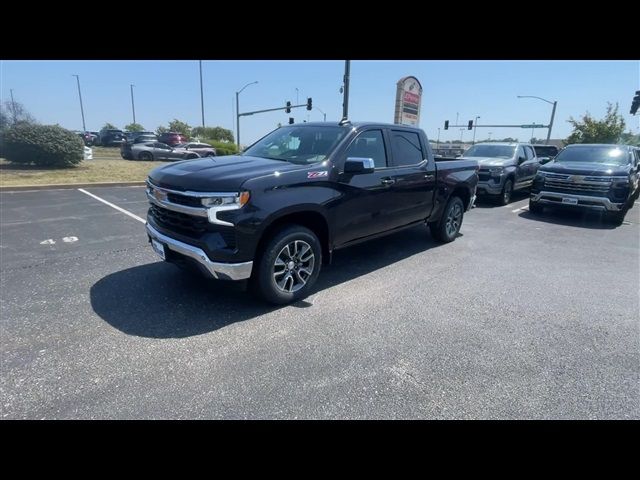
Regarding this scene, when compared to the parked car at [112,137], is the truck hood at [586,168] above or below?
below

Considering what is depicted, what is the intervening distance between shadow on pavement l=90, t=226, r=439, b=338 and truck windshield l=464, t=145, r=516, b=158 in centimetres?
831

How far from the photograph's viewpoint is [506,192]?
1062 centimetres

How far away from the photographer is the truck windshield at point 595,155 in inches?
Result: 353

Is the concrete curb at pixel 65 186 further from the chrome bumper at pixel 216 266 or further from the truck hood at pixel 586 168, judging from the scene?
the truck hood at pixel 586 168

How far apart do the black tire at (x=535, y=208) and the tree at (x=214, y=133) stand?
40583mm

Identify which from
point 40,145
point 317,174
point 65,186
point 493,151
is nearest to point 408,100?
point 493,151

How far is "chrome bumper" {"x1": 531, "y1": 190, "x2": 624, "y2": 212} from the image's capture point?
8.03 meters

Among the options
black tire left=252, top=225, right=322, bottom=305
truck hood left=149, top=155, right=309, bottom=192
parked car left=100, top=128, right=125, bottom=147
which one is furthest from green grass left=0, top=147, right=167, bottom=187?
parked car left=100, top=128, right=125, bottom=147

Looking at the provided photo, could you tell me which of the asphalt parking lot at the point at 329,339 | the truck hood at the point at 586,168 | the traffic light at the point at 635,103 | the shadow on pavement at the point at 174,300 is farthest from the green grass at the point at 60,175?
the traffic light at the point at 635,103

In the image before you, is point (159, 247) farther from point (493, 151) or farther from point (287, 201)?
point (493, 151)

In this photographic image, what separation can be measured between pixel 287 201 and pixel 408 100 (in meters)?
16.0
